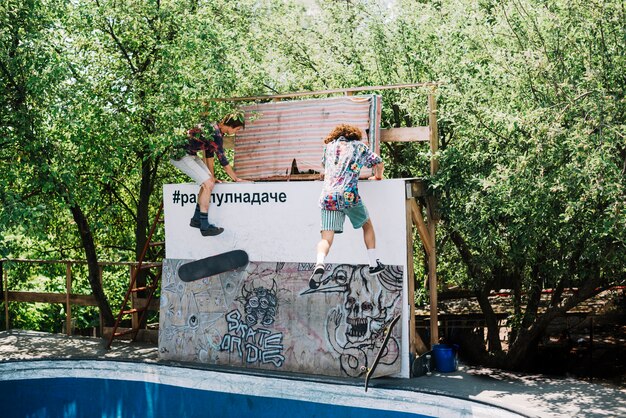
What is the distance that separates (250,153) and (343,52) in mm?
2890

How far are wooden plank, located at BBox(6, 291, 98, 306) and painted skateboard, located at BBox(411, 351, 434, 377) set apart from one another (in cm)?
634

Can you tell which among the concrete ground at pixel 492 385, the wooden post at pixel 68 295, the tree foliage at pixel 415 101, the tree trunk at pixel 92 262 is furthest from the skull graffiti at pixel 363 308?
the wooden post at pixel 68 295

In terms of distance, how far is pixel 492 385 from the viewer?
10.3 meters

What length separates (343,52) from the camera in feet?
45.1

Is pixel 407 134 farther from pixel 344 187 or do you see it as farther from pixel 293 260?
pixel 293 260

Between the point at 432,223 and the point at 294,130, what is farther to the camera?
the point at 294,130

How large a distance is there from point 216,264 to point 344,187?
2.62 metres

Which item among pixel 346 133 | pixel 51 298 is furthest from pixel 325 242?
pixel 51 298

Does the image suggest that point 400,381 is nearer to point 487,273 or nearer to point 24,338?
point 487,273

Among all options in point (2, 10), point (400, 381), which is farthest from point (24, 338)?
point (400, 381)

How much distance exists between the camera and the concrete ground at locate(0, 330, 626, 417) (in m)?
9.10

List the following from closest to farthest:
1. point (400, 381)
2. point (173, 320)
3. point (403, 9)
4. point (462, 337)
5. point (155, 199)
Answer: point (400, 381) → point (173, 320) → point (403, 9) → point (462, 337) → point (155, 199)

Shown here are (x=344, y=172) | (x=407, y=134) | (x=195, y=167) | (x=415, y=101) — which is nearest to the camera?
(x=344, y=172)

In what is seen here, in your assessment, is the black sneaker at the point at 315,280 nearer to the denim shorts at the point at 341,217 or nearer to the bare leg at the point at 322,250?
the bare leg at the point at 322,250
